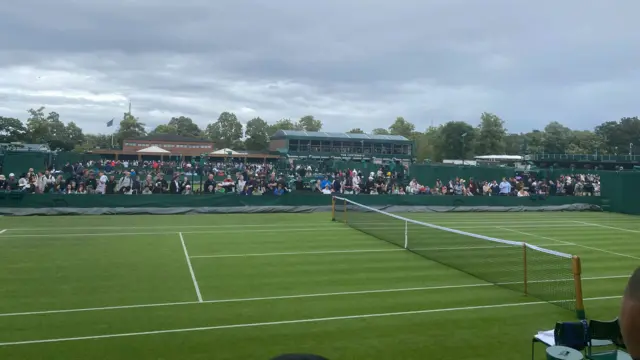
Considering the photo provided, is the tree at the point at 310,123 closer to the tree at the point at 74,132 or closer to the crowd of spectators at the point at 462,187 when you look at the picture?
the tree at the point at 74,132

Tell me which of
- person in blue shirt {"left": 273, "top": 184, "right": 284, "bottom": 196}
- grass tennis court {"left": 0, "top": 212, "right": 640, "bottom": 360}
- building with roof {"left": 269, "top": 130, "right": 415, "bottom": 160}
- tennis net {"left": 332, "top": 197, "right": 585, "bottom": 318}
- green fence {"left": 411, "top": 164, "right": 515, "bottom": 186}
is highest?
building with roof {"left": 269, "top": 130, "right": 415, "bottom": 160}

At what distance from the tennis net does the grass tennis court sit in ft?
1.31

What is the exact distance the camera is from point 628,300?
1372mm

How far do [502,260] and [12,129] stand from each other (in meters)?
83.5

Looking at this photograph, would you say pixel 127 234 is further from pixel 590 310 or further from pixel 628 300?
pixel 628 300

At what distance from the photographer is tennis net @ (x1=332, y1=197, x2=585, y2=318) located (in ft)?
33.7

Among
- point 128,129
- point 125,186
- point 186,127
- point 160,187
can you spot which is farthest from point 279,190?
point 186,127

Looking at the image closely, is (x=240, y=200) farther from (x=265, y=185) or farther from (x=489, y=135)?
(x=489, y=135)

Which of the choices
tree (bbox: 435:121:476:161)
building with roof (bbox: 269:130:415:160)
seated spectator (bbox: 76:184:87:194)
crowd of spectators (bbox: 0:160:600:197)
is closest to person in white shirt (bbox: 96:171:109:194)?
crowd of spectators (bbox: 0:160:600:197)

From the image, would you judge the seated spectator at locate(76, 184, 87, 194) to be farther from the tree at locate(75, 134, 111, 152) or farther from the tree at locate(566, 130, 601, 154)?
the tree at locate(75, 134, 111, 152)

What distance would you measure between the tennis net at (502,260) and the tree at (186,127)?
4870 inches

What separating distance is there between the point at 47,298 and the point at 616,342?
9.66 m

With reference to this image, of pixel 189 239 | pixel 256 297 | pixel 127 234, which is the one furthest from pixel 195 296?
pixel 127 234

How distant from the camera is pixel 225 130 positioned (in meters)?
137
